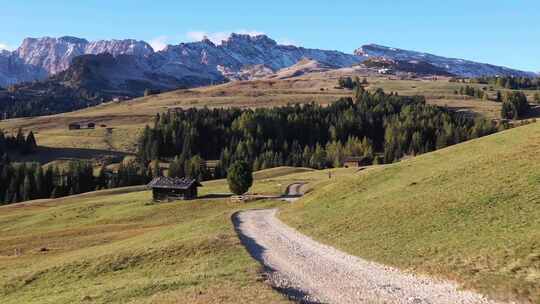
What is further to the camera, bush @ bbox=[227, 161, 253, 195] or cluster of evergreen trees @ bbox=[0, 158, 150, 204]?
cluster of evergreen trees @ bbox=[0, 158, 150, 204]

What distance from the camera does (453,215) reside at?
4103 centimetres

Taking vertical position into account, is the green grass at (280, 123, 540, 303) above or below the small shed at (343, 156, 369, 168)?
above

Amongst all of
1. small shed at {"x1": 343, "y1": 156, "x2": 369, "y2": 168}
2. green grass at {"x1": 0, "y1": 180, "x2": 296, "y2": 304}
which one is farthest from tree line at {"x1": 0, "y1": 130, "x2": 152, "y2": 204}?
green grass at {"x1": 0, "y1": 180, "x2": 296, "y2": 304}

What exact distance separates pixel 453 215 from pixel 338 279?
15143 mm

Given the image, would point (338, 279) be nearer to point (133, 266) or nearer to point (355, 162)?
point (133, 266)

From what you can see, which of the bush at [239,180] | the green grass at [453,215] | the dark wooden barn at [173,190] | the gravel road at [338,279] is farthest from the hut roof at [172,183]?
the gravel road at [338,279]

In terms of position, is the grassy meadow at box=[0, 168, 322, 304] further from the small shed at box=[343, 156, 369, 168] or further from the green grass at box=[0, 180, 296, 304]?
the small shed at box=[343, 156, 369, 168]

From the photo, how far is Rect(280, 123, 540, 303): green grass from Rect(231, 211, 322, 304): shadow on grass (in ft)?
18.7

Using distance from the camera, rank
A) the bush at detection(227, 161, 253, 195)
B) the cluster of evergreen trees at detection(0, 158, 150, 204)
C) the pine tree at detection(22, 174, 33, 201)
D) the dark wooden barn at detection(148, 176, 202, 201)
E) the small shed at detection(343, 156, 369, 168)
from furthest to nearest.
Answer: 1. the small shed at detection(343, 156, 369, 168)
2. the cluster of evergreen trees at detection(0, 158, 150, 204)
3. the pine tree at detection(22, 174, 33, 201)
4. the dark wooden barn at detection(148, 176, 202, 201)
5. the bush at detection(227, 161, 253, 195)

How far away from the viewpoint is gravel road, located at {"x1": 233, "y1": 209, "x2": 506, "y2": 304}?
84.3 ft

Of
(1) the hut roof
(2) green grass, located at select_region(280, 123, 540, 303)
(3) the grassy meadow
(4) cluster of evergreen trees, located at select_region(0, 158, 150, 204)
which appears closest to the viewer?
(3) the grassy meadow

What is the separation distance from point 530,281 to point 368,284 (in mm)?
7805

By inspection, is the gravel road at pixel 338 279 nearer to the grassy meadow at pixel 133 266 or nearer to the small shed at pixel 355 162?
the grassy meadow at pixel 133 266

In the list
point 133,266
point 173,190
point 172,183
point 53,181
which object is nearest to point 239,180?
point 173,190
